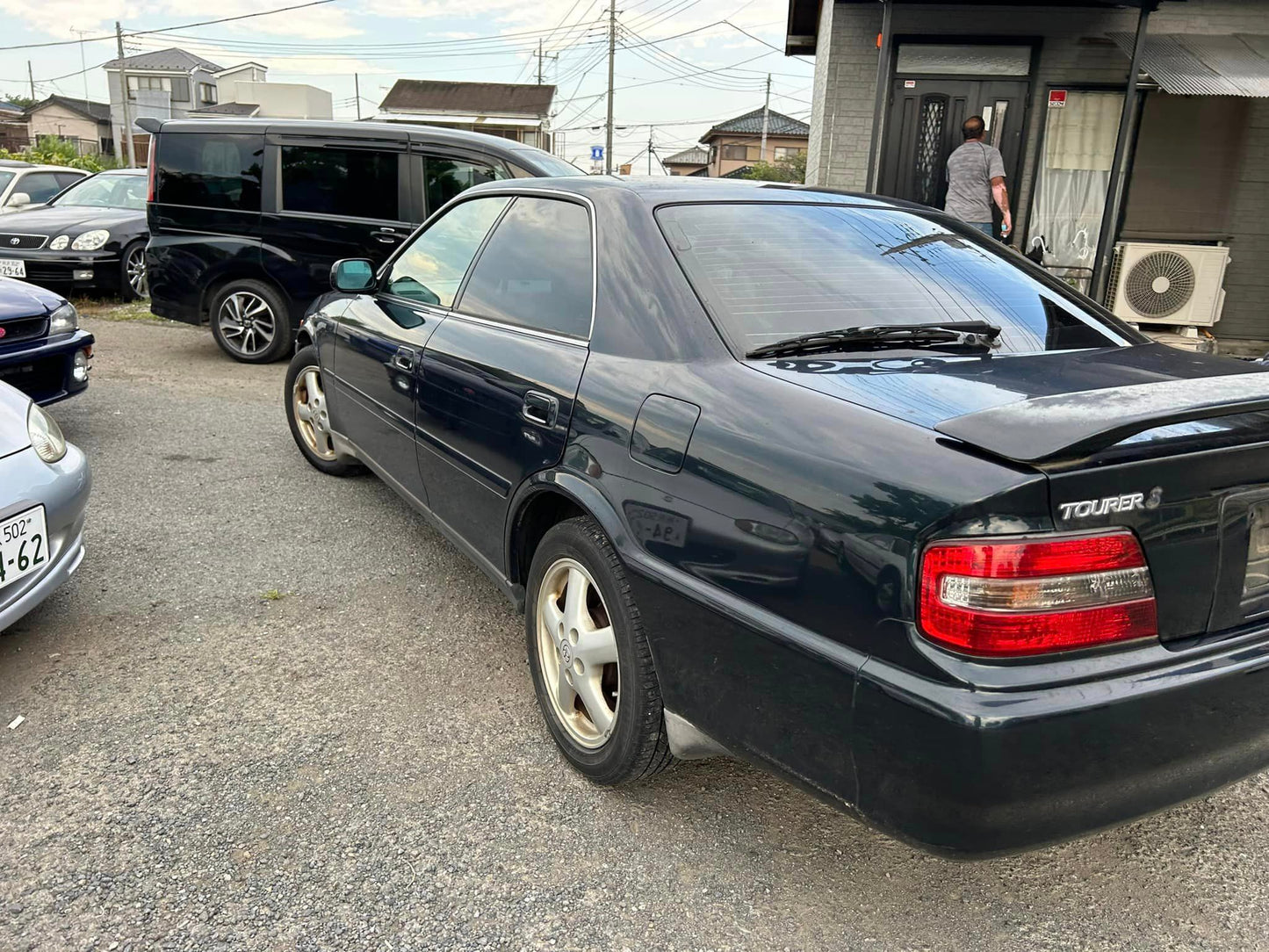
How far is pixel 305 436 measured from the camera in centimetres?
493

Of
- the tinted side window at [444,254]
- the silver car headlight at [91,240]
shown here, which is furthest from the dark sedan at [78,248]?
the tinted side window at [444,254]

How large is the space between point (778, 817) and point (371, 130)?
6.33 m

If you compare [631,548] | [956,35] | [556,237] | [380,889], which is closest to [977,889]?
[631,548]

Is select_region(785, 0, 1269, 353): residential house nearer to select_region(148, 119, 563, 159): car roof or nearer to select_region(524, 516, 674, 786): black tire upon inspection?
select_region(148, 119, 563, 159): car roof

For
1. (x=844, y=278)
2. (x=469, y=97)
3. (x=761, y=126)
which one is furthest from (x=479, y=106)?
(x=844, y=278)

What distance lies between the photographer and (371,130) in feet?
23.2

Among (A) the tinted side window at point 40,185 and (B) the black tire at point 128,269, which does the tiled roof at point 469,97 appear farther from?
(B) the black tire at point 128,269

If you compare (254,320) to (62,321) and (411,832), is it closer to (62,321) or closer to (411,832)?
(62,321)

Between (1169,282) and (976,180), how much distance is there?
7.74 feet

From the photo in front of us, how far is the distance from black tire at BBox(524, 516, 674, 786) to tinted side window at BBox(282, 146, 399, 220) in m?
5.43

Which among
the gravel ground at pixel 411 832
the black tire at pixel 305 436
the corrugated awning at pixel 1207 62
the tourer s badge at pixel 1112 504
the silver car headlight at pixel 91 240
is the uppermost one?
the corrugated awning at pixel 1207 62

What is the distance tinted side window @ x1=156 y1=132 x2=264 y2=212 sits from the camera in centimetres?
726

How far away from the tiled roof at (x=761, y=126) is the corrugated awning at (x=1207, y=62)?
2213 inches

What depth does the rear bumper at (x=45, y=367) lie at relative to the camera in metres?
4.67
